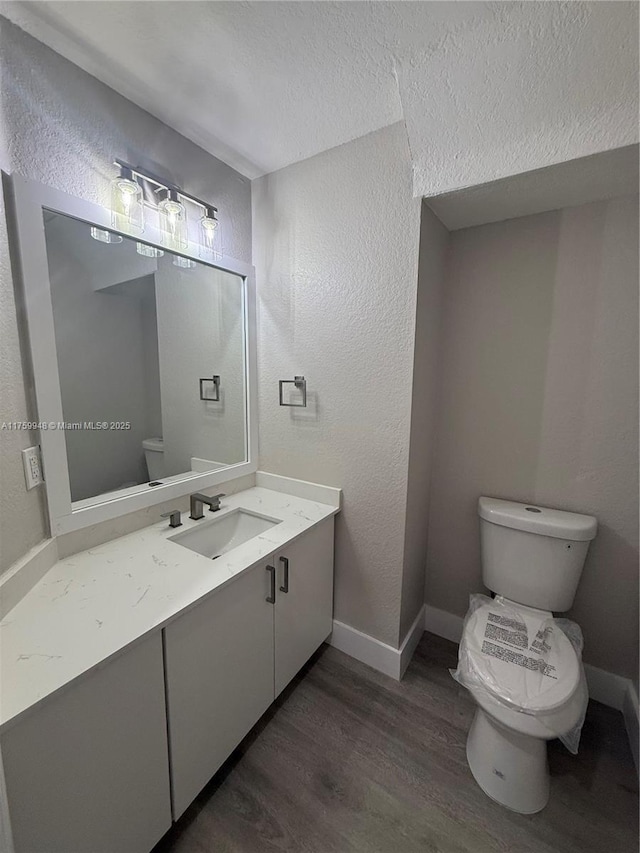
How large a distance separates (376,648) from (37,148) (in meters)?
2.36

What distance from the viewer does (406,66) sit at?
111 centimetres

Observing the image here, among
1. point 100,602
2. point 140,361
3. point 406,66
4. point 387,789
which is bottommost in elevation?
point 387,789

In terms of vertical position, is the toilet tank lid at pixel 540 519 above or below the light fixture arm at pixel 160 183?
below

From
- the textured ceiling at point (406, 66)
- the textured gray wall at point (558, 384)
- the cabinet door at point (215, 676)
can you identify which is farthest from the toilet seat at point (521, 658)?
the textured ceiling at point (406, 66)

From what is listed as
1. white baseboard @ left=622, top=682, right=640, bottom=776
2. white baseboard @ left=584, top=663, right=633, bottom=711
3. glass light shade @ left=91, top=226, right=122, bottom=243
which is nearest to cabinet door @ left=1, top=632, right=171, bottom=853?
glass light shade @ left=91, top=226, right=122, bottom=243

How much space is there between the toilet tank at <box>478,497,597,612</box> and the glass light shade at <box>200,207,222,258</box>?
1.75 m

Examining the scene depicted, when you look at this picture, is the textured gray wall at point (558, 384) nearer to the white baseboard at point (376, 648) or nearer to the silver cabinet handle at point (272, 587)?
the white baseboard at point (376, 648)

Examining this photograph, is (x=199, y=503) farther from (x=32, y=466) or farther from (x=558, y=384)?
(x=558, y=384)

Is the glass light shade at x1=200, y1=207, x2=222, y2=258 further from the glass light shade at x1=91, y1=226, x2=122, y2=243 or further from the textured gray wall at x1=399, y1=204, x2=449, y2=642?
the textured gray wall at x1=399, y1=204, x2=449, y2=642

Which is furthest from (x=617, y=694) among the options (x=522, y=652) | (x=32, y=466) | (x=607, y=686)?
(x=32, y=466)

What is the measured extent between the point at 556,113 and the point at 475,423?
3.75 feet

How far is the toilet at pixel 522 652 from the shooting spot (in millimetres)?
1080

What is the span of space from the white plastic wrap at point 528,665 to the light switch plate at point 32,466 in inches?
62.5

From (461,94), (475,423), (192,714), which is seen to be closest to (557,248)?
(461,94)
